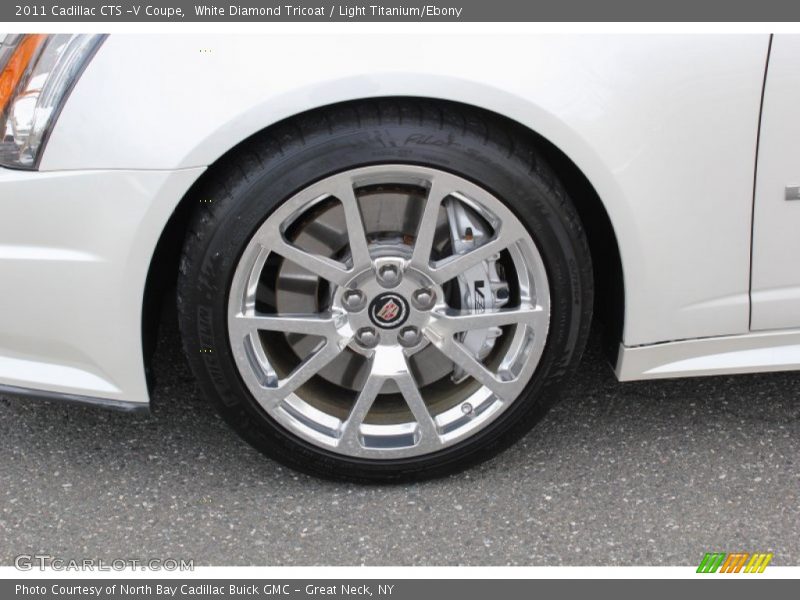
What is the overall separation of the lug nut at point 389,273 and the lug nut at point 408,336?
0.13 meters

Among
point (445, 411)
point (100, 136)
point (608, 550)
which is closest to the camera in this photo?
point (100, 136)

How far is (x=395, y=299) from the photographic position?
2.25m

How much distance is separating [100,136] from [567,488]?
130 cm

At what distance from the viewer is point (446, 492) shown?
242cm

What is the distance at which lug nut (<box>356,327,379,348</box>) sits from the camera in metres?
2.29

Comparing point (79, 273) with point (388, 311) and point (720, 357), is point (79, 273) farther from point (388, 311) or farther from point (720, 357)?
point (720, 357)

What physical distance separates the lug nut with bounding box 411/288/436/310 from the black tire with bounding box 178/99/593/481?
26 centimetres

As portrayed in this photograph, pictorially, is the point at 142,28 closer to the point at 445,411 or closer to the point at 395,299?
the point at 395,299

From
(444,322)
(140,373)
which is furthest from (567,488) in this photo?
(140,373)

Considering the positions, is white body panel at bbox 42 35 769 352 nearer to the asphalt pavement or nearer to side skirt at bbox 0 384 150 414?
side skirt at bbox 0 384 150 414

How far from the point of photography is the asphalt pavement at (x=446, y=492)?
2242 millimetres

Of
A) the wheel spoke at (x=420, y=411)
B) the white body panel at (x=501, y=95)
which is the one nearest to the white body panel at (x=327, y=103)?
the white body panel at (x=501, y=95)

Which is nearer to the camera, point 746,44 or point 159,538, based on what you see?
point 746,44

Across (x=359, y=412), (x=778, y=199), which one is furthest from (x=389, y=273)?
(x=778, y=199)
